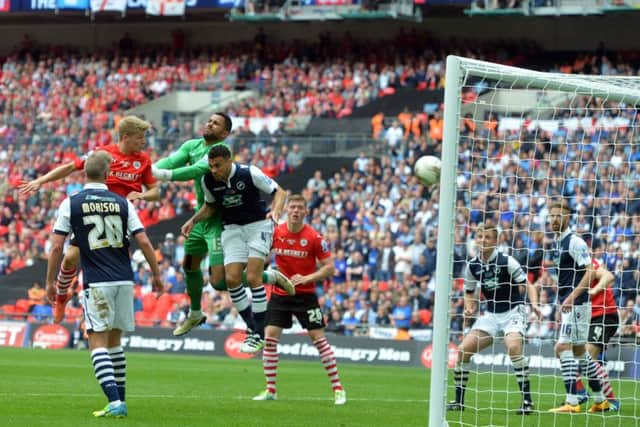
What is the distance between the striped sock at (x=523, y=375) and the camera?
13938 mm

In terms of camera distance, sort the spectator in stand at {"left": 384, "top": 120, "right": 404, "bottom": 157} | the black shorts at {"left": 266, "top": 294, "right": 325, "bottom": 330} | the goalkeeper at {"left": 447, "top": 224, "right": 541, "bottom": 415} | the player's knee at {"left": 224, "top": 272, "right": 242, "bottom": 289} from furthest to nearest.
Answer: the spectator in stand at {"left": 384, "top": 120, "right": 404, "bottom": 157}
the black shorts at {"left": 266, "top": 294, "right": 325, "bottom": 330}
the goalkeeper at {"left": 447, "top": 224, "right": 541, "bottom": 415}
the player's knee at {"left": 224, "top": 272, "right": 242, "bottom": 289}

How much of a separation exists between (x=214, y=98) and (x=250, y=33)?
4572 mm

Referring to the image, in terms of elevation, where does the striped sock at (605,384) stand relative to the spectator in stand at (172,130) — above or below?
below

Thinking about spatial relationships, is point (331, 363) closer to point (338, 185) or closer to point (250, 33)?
point (338, 185)

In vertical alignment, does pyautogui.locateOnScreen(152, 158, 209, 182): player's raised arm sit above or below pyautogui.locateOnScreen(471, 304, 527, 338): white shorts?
above

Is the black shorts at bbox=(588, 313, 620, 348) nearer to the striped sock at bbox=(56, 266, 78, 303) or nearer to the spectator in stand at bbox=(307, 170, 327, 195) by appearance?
the striped sock at bbox=(56, 266, 78, 303)

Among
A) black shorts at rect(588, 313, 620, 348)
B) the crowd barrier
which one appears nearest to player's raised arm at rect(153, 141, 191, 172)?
black shorts at rect(588, 313, 620, 348)

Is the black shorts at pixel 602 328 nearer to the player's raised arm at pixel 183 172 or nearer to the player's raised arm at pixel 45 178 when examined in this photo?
the player's raised arm at pixel 183 172

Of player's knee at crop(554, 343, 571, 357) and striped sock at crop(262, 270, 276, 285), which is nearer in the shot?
striped sock at crop(262, 270, 276, 285)

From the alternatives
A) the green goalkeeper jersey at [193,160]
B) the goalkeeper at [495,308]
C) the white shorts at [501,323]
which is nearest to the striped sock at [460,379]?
the goalkeeper at [495,308]

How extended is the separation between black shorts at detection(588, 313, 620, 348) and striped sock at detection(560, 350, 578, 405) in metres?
0.53

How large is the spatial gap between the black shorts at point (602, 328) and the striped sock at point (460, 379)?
226cm

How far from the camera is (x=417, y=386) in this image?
19375 mm

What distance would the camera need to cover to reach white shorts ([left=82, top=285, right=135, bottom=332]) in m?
11.3
